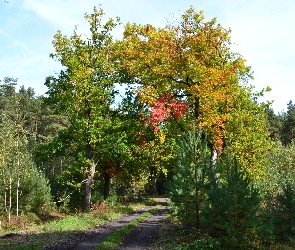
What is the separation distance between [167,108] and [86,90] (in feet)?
24.8

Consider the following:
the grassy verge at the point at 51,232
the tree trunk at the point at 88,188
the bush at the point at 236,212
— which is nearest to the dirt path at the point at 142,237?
the grassy verge at the point at 51,232

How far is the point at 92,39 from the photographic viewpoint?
95.1 ft

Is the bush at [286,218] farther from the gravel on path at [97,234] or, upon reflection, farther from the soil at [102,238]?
the gravel on path at [97,234]

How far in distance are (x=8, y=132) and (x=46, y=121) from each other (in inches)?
1434

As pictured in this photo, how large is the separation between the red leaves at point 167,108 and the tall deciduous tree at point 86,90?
6.06 meters

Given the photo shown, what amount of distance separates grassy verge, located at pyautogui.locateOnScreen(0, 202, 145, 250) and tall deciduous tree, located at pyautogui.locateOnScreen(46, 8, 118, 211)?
3.36m

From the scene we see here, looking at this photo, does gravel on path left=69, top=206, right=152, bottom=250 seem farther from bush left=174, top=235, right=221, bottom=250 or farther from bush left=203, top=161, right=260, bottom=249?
bush left=203, top=161, right=260, bottom=249

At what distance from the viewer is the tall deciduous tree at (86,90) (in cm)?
2717

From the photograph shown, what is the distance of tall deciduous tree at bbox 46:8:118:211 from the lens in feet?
89.1

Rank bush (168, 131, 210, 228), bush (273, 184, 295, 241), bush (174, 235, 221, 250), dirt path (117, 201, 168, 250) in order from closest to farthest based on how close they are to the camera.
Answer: bush (174, 235, 221, 250) → bush (273, 184, 295, 241) → bush (168, 131, 210, 228) → dirt path (117, 201, 168, 250)

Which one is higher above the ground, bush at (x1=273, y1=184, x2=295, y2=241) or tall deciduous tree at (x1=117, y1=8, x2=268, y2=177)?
tall deciduous tree at (x1=117, y1=8, x2=268, y2=177)

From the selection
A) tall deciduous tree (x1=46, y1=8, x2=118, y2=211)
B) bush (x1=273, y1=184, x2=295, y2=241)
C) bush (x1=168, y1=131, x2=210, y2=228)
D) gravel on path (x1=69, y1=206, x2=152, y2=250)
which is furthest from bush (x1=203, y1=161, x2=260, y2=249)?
tall deciduous tree (x1=46, y1=8, x2=118, y2=211)

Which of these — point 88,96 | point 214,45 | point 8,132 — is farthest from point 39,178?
point 214,45

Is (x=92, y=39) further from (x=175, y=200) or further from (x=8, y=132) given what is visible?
(x=175, y=200)
